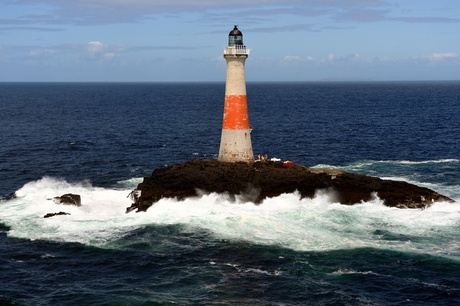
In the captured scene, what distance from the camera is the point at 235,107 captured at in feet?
186

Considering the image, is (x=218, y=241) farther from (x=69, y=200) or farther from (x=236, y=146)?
(x=69, y=200)

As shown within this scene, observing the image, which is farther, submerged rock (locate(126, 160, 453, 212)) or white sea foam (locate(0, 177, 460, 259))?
submerged rock (locate(126, 160, 453, 212))

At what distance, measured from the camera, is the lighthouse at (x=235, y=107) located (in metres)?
56.1

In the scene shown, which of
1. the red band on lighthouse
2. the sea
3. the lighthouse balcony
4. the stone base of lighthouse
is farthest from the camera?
the stone base of lighthouse

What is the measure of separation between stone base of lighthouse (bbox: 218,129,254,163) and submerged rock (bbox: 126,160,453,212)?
2176 mm

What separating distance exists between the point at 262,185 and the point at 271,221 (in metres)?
5.43

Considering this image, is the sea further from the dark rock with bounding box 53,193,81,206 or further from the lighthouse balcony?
the lighthouse balcony

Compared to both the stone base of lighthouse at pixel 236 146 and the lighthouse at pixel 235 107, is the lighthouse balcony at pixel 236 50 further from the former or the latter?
the stone base of lighthouse at pixel 236 146

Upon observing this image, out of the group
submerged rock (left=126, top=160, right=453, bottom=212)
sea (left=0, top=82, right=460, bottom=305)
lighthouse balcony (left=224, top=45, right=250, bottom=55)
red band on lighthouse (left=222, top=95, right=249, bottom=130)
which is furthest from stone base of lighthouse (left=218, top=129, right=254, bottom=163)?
lighthouse balcony (left=224, top=45, right=250, bottom=55)

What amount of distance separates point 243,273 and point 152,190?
17859 mm

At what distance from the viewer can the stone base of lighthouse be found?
5738cm

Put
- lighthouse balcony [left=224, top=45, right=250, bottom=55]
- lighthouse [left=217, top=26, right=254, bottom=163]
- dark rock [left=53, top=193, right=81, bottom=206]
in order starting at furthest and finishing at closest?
lighthouse [left=217, top=26, right=254, bottom=163] → lighthouse balcony [left=224, top=45, right=250, bottom=55] → dark rock [left=53, top=193, right=81, bottom=206]

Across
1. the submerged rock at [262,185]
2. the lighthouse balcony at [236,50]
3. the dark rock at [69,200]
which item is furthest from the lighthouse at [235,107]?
the dark rock at [69,200]

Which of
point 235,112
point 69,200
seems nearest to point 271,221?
point 235,112
